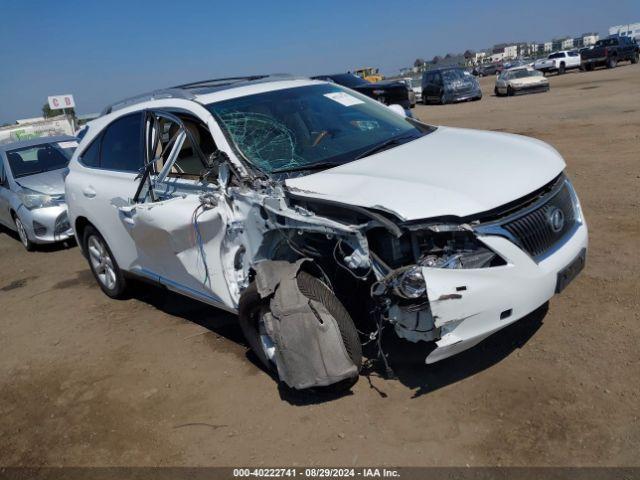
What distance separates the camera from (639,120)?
39.6 feet

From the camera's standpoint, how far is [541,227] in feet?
10.5

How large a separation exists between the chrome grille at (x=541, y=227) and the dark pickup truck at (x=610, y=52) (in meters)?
39.4

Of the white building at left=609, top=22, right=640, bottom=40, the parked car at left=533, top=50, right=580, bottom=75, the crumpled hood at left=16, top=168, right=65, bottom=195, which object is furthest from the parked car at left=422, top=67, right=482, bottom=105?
the white building at left=609, top=22, right=640, bottom=40

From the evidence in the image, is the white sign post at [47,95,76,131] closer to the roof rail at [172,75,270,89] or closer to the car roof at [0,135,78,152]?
the car roof at [0,135,78,152]

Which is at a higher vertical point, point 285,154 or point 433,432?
point 285,154

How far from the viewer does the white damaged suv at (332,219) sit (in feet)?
9.61

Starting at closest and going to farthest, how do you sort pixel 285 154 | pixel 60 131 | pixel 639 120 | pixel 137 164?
pixel 285 154
pixel 137 164
pixel 639 120
pixel 60 131

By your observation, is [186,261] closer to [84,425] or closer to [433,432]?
[84,425]

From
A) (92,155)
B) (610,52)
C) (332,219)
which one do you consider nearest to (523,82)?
(610,52)

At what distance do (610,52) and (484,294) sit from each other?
40.5 m

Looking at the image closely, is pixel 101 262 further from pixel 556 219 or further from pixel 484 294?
pixel 556 219

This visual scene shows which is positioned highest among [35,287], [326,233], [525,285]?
[326,233]

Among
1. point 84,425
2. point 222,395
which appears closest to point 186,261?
point 222,395

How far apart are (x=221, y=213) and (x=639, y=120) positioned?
11.6m
